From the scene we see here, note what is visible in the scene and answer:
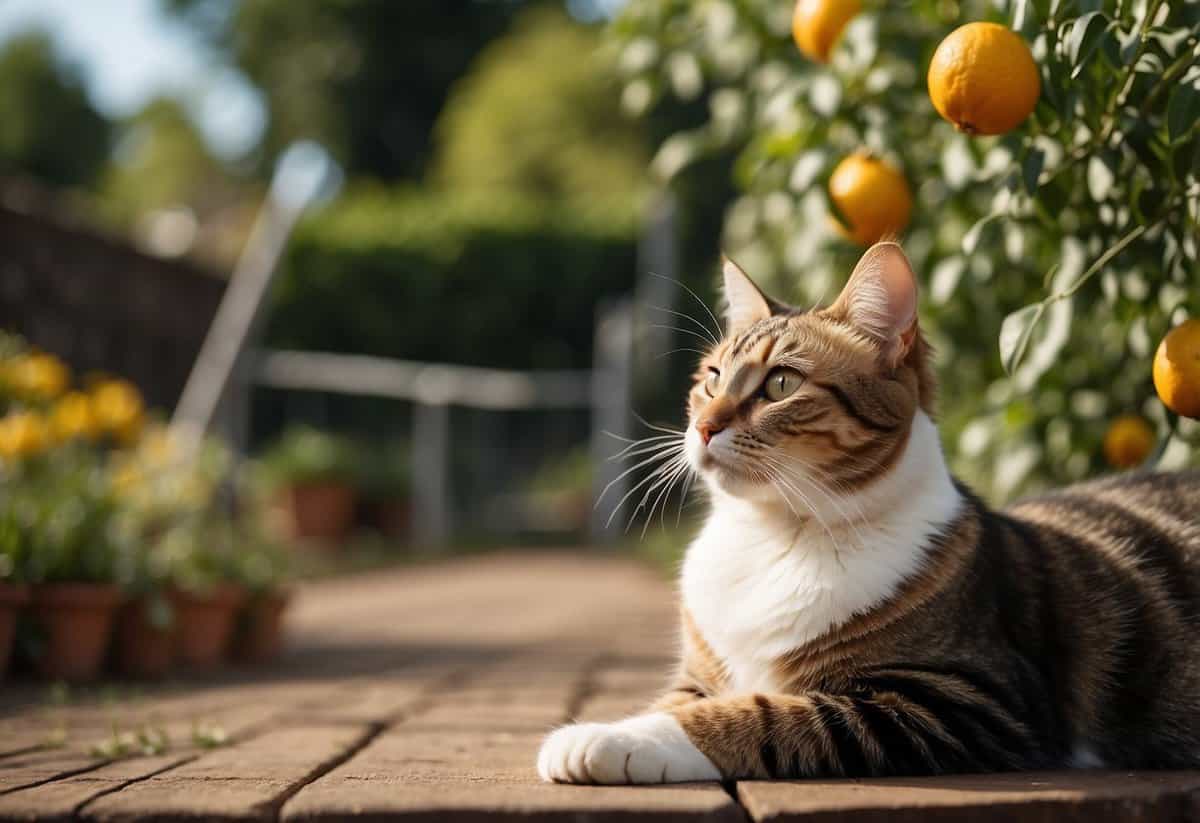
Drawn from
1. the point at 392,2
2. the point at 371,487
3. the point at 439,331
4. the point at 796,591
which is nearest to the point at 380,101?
the point at 392,2

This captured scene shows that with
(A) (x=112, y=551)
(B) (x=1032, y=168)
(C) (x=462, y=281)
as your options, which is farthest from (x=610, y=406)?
(B) (x=1032, y=168)

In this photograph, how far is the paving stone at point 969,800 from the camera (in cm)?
134

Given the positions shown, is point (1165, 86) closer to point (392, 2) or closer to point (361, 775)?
point (361, 775)

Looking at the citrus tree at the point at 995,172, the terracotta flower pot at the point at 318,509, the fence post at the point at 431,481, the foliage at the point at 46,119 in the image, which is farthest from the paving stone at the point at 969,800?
the foliage at the point at 46,119

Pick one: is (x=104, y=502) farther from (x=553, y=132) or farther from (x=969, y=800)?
(x=553, y=132)

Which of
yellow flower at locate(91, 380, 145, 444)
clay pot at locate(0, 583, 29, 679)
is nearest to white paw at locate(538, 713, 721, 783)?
clay pot at locate(0, 583, 29, 679)

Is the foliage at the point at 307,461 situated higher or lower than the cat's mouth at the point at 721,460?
lower

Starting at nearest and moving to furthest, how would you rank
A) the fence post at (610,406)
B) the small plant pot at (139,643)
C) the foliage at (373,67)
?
the small plant pot at (139,643) → the fence post at (610,406) → the foliage at (373,67)

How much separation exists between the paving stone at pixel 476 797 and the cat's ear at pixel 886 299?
0.81m

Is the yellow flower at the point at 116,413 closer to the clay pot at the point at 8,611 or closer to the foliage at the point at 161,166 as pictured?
the clay pot at the point at 8,611

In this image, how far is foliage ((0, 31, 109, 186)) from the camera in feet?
90.5

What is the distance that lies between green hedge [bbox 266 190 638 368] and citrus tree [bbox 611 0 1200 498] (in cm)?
870

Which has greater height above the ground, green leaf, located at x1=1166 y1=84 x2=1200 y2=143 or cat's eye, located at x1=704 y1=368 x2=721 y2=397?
green leaf, located at x1=1166 y1=84 x2=1200 y2=143

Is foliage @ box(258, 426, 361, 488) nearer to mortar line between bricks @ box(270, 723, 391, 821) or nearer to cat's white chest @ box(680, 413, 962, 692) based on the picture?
mortar line between bricks @ box(270, 723, 391, 821)
